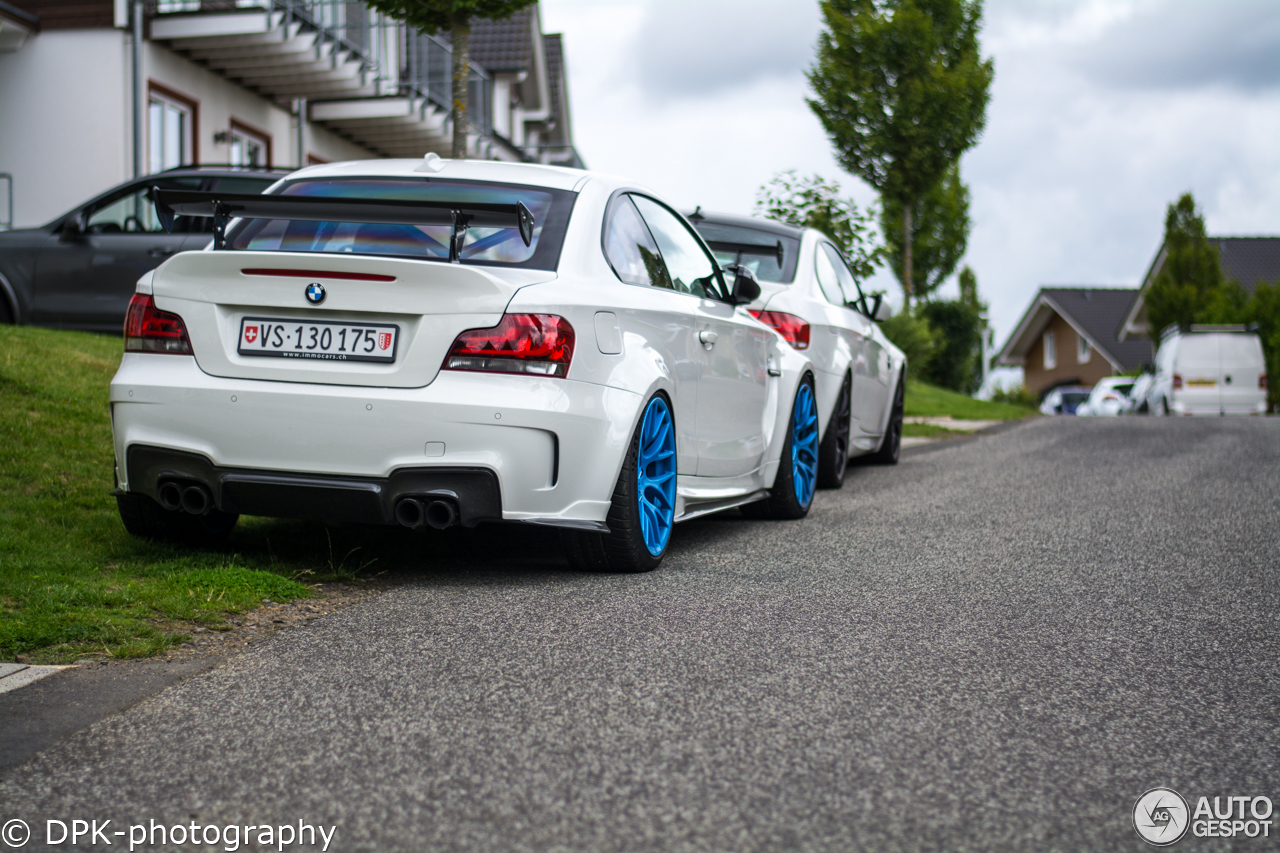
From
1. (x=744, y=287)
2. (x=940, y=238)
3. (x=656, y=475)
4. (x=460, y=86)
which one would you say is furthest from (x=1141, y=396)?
(x=656, y=475)

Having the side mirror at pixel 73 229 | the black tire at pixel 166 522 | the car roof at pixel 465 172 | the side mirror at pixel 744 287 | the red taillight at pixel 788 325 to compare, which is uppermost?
the side mirror at pixel 73 229

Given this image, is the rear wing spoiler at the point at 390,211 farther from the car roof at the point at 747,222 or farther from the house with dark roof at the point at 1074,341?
the house with dark roof at the point at 1074,341

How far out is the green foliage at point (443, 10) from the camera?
1105 centimetres

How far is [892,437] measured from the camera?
10.7 m

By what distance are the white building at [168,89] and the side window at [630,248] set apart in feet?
42.3

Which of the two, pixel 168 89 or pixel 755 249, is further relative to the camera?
pixel 168 89

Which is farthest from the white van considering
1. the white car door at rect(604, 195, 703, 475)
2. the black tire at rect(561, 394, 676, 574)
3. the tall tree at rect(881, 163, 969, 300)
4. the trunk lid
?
the trunk lid

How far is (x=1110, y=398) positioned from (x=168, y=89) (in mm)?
30276

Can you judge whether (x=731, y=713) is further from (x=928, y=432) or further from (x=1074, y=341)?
(x=1074, y=341)

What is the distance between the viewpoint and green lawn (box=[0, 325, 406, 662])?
4.06m

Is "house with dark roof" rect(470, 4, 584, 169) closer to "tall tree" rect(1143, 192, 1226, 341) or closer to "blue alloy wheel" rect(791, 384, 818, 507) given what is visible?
"tall tree" rect(1143, 192, 1226, 341)

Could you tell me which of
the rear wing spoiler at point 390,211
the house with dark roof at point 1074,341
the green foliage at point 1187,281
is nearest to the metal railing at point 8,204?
the rear wing spoiler at point 390,211

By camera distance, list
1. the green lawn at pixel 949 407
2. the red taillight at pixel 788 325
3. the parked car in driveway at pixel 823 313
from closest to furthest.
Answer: the red taillight at pixel 788 325
the parked car in driveway at pixel 823 313
the green lawn at pixel 949 407

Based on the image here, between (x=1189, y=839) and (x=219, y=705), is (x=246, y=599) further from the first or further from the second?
(x=1189, y=839)
